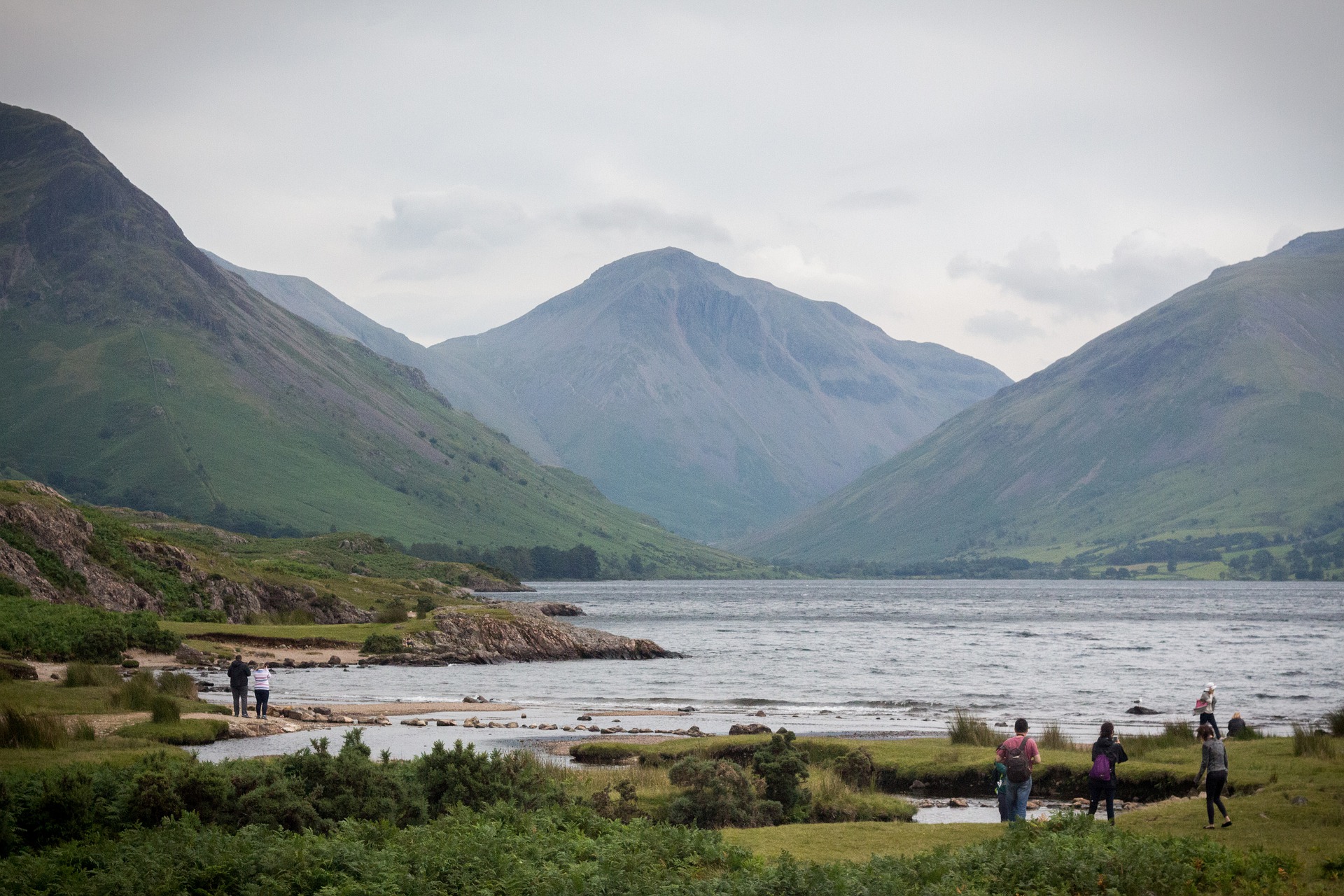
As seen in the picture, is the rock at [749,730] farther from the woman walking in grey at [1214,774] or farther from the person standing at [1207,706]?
the woman walking in grey at [1214,774]

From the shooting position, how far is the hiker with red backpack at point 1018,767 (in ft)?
82.1

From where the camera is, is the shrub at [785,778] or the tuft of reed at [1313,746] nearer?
the shrub at [785,778]

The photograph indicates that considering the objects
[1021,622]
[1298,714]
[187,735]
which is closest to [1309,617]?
[1021,622]

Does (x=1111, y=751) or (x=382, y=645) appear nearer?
(x=1111, y=751)

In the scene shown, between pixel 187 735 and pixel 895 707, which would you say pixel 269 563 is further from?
pixel 187 735

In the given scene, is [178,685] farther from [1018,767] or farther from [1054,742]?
[1018,767]

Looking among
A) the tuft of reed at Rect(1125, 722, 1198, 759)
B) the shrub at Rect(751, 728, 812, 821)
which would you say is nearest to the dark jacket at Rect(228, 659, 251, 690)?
the shrub at Rect(751, 728, 812, 821)

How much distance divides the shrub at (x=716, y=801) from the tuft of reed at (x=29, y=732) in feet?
53.6

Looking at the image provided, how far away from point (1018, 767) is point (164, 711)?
2690cm

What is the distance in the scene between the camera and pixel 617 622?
148000 mm

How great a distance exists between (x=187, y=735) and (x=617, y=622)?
114360 mm

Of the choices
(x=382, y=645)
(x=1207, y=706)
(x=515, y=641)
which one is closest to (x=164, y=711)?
(x=1207, y=706)

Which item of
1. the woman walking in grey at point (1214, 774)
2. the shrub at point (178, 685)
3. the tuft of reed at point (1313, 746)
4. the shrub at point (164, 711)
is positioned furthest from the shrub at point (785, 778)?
the shrub at point (178, 685)

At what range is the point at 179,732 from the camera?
113ft
